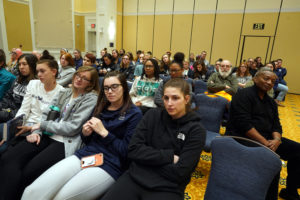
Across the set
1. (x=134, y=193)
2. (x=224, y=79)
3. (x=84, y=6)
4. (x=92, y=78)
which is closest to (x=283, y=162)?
(x=224, y=79)

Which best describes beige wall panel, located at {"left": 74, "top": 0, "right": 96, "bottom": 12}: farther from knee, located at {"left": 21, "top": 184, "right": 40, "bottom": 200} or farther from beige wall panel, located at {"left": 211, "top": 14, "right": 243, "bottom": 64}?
knee, located at {"left": 21, "top": 184, "right": 40, "bottom": 200}

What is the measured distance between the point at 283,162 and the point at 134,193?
275cm

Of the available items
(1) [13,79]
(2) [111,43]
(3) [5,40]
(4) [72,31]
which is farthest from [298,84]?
(3) [5,40]

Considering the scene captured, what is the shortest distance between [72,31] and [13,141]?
10.9 metres

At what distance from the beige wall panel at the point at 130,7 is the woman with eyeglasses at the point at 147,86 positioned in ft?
31.8

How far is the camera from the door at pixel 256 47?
28.9ft

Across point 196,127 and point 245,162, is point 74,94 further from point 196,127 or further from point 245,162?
point 245,162

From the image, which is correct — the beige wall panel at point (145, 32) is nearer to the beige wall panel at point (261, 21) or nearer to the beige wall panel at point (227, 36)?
the beige wall panel at point (227, 36)

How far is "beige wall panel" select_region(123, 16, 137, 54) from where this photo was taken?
11672 mm

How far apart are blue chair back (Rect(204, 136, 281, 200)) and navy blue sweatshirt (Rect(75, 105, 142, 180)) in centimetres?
73

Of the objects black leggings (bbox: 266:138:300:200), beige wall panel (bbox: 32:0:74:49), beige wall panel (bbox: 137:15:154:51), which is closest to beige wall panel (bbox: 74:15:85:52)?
beige wall panel (bbox: 32:0:74:49)

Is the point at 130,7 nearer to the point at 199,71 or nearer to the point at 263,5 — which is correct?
the point at 263,5

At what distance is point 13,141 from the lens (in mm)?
1822

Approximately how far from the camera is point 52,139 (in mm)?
1901
